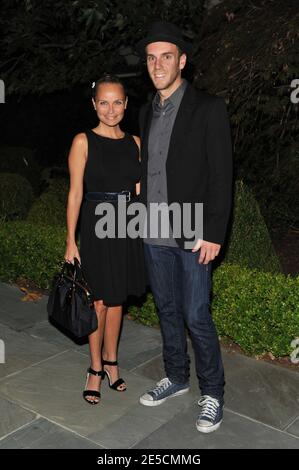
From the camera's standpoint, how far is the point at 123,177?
3.42 metres

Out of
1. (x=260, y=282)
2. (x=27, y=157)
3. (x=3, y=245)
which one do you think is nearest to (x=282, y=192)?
(x=260, y=282)

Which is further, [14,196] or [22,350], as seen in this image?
[14,196]

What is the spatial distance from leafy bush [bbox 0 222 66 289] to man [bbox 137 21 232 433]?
2.32 meters

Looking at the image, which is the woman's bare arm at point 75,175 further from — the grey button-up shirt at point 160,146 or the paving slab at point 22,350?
the paving slab at point 22,350

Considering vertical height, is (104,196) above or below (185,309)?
above

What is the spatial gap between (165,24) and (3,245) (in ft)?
12.6

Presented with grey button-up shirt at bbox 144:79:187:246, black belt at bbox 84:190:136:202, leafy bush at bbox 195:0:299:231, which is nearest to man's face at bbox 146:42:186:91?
grey button-up shirt at bbox 144:79:187:246

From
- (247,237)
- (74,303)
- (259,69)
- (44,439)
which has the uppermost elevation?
(259,69)

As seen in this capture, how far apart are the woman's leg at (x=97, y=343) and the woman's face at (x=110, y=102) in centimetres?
120

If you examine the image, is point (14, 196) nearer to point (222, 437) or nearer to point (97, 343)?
point (97, 343)

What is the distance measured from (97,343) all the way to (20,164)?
7388 mm

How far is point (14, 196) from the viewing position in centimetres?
796

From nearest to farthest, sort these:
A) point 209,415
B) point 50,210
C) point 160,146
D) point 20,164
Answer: point 160,146
point 209,415
point 50,210
point 20,164

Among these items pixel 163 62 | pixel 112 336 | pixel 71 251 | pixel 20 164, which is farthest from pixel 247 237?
pixel 20 164
